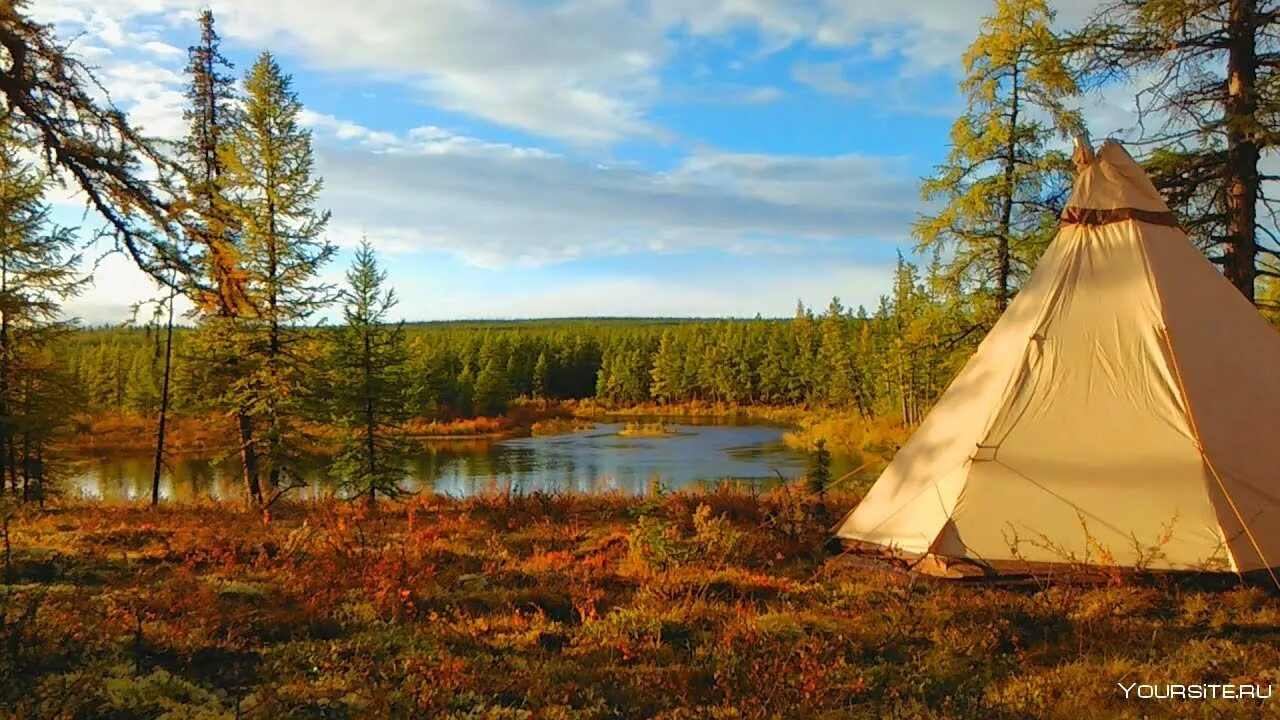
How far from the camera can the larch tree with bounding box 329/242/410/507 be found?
19.5 meters

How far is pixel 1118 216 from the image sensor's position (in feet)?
30.1

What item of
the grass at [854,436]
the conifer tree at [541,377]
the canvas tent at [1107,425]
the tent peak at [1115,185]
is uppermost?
the tent peak at [1115,185]

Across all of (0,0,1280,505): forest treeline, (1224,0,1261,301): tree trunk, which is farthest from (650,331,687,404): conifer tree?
(1224,0,1261,301): tree trunk

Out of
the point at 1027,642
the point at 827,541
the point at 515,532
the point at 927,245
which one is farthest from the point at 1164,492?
the point at 927,245

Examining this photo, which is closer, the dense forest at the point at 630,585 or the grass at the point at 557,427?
the dense forest at the point at 630,585

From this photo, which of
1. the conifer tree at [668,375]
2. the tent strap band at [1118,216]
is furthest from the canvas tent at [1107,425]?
the conifer tree at [668,375]

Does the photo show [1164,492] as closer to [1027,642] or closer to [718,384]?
[1027,642]

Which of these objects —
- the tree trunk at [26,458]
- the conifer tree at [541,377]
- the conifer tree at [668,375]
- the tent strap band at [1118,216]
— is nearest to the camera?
the tent strap band at [1118,216]

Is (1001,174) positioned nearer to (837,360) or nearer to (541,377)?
(837,360)

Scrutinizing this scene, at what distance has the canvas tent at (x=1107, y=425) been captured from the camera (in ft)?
25.6

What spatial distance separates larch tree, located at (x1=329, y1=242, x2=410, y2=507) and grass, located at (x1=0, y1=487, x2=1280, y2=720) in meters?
9.64

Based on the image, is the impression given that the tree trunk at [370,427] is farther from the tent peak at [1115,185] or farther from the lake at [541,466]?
the tent peak at [1115,185]

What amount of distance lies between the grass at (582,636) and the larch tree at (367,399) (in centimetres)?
964

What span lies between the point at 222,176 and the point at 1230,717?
21.7 metres
